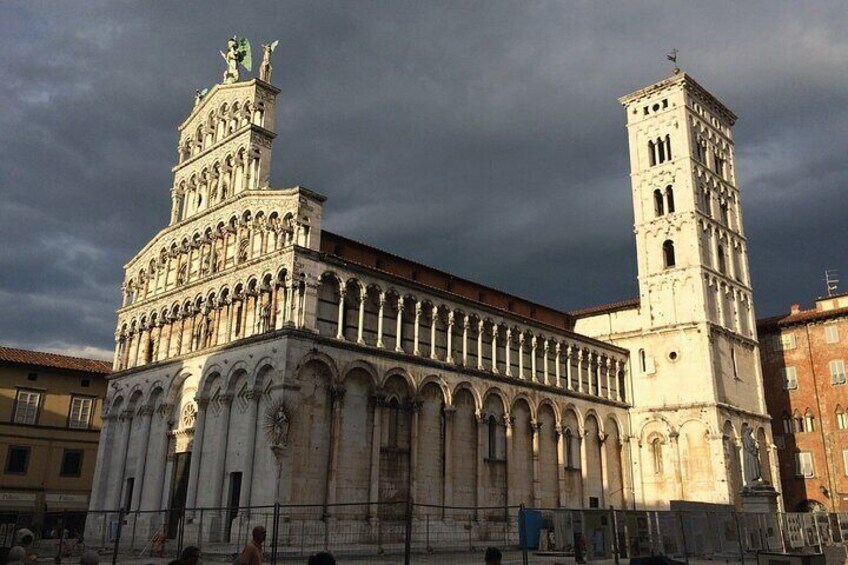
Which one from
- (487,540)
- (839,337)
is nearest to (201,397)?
(487,540)

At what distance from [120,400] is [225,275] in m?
11.7

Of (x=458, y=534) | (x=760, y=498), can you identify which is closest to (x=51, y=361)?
(x=458, y=534)

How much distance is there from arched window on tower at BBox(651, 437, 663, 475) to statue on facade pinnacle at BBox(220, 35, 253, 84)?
34.4 meters

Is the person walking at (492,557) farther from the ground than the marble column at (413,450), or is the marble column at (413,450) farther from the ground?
the marble column at (413,450)

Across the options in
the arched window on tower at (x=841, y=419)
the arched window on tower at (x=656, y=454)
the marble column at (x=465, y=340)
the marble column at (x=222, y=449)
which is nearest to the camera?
the marble column at (x=222, y=449)

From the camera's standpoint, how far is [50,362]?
47969mm

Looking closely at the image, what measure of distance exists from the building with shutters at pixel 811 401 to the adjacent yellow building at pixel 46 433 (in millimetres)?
49176

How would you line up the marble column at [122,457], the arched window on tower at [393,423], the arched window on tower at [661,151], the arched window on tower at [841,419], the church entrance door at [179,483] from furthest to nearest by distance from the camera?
the arched window on tower at [661,151]
the arched window on tower at [841,419]
the marble column at [122,457]
the church entrance door at [179,483]
the arched window on tower at [393,423]

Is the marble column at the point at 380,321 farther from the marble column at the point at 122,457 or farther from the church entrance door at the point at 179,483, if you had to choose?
the marble column at the point at 122,457

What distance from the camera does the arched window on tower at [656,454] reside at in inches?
1836

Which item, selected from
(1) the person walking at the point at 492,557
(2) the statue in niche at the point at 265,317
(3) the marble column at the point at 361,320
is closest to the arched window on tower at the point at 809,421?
(3) the marble column at the point at 361,320

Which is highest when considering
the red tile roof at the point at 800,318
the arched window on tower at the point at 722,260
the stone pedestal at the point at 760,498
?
the arched window on tower at the point at 722,260

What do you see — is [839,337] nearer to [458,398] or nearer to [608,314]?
[608,314]

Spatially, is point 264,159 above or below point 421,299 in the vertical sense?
above
